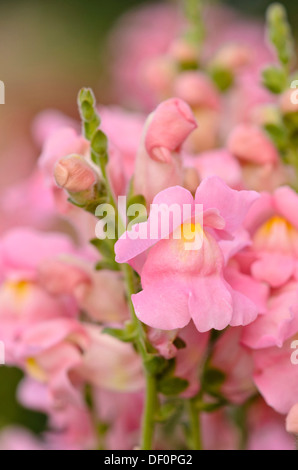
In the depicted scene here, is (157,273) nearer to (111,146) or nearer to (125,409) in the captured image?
(111,146)

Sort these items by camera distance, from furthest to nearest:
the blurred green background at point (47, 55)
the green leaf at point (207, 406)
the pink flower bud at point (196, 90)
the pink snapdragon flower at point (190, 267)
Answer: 1. the blurred green background at point (47, 55)
2. the pink flower bud at point (196, 90)
3. the green leaf at point (207, 406)
4. the pink snapdragon flower at point (190, 267)

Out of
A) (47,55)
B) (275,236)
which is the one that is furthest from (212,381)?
(47,55)

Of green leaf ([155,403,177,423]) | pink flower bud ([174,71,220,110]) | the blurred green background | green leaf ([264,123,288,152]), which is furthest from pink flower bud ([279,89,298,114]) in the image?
the blurred green background

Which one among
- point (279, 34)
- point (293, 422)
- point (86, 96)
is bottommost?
point (293, 422)

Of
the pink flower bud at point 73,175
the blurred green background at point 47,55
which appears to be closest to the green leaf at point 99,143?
the pink flower bud at point 73,175

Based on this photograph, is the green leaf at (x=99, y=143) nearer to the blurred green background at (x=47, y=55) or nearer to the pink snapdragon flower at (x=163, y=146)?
the pink snapdragon flower at (x=163, y=146)

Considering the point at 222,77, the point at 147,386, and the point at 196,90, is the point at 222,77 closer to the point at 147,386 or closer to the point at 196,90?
the point at 196,90
